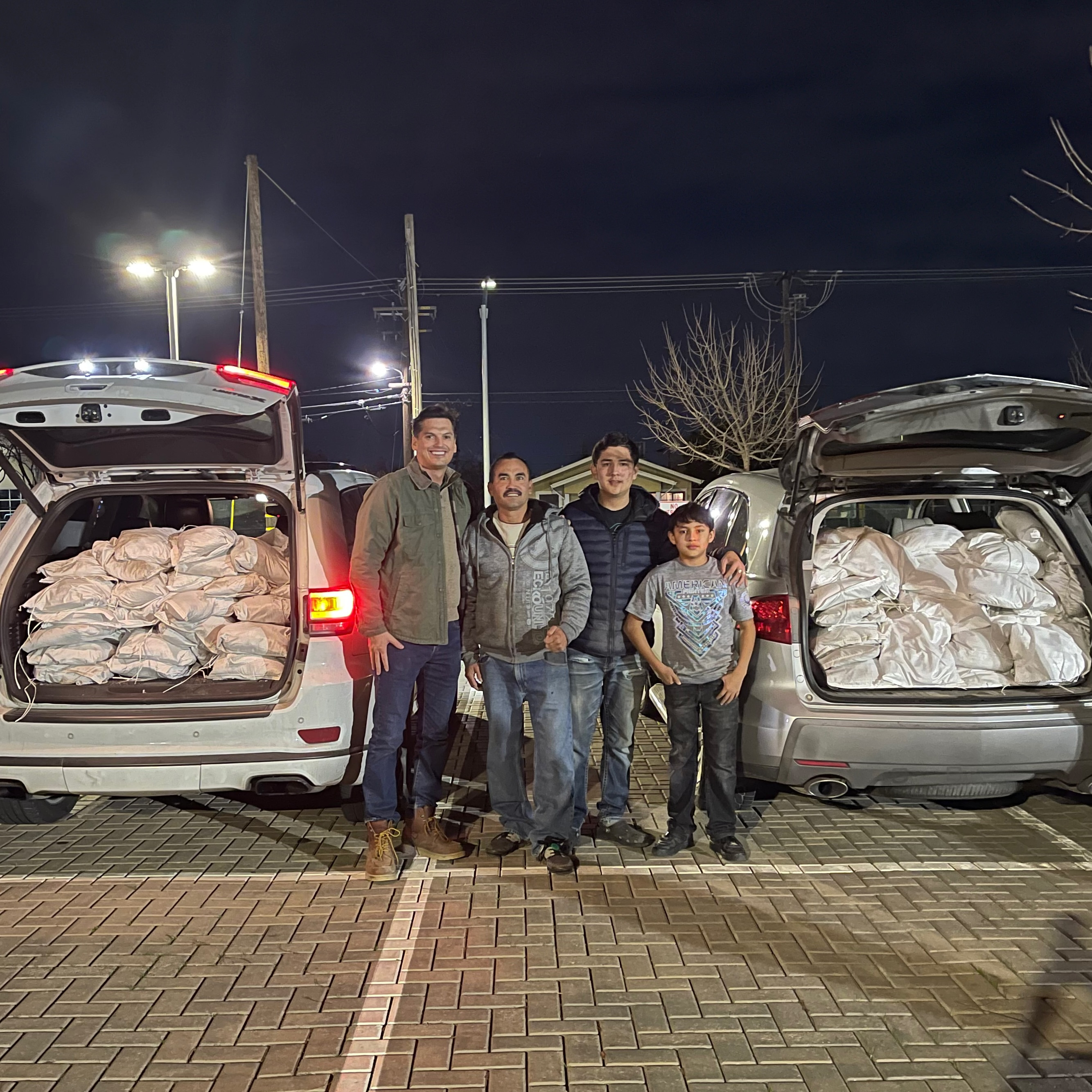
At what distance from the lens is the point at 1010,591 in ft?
15.5

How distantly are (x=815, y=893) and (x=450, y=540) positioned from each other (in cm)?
229

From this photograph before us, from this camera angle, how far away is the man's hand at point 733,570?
4.26 metres

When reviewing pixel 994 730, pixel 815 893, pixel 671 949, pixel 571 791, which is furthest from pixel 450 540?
pixel 994 730

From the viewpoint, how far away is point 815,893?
157 inches

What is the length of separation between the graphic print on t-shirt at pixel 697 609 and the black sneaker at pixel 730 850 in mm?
940

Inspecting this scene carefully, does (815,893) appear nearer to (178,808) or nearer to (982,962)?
(982,962)

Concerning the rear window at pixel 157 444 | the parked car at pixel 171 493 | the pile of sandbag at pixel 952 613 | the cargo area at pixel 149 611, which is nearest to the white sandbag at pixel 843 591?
the pile of sandbag at pixel 952 613

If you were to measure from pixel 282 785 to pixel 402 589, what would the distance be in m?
1.05

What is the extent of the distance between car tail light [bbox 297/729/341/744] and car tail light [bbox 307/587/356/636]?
0.44 m

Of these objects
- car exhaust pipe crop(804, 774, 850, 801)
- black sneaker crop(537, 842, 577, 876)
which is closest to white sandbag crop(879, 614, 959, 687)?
car exhaust pipe crop(804, 774, 850, 801)

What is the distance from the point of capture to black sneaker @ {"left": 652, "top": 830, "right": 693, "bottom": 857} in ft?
14.4

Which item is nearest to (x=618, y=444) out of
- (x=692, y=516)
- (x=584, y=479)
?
(x=692, y=516)

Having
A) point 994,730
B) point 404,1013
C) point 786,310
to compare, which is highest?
point 786,310

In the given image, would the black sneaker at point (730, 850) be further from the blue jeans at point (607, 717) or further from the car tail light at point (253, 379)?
the car tail light at point (253, 379)
